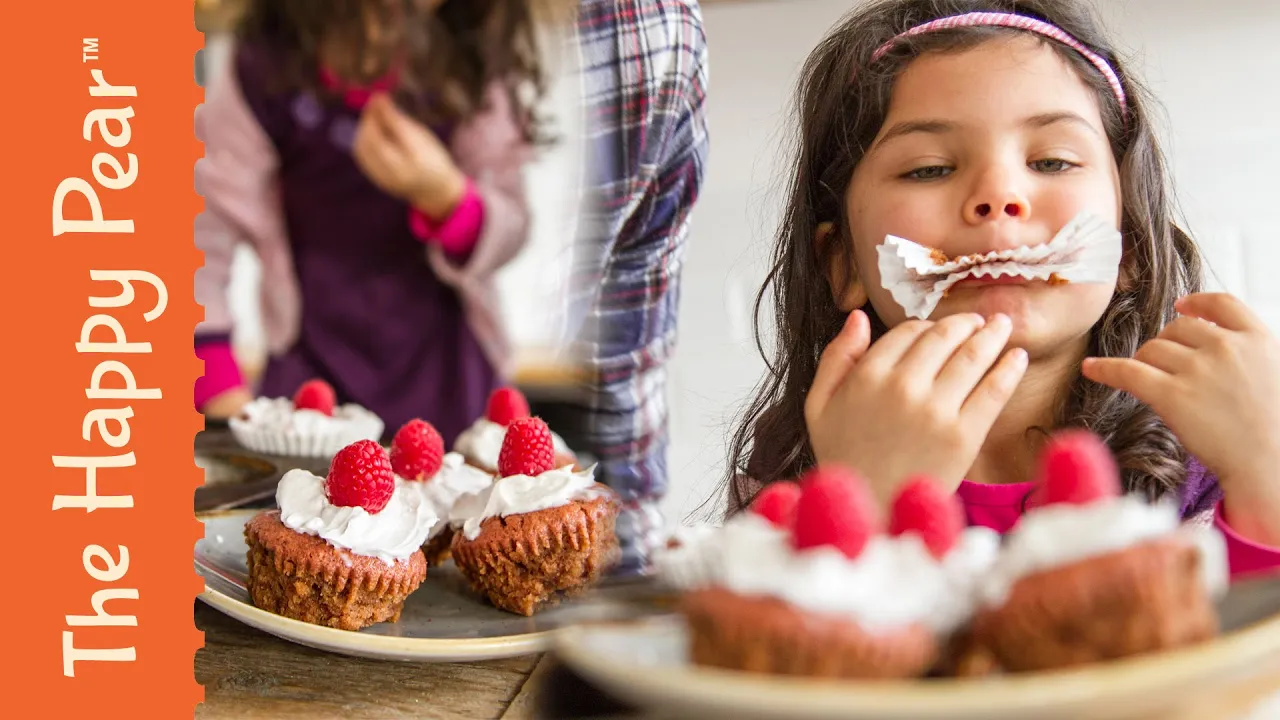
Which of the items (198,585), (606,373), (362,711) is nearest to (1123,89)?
(606,373)

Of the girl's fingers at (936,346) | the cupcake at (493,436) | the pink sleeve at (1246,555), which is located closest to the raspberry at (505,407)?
the cupcake at (493,436)

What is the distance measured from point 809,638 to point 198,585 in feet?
2.59

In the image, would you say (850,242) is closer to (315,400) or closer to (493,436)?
(493,436)

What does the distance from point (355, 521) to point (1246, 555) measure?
2.94ft

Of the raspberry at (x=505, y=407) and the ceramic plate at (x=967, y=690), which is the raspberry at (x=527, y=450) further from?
the ceramic plate at (x=967, y=690)

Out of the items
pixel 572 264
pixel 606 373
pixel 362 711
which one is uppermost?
pixel 572 264

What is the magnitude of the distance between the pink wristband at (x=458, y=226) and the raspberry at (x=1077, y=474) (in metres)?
1.77

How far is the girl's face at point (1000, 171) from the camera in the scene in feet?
3.42

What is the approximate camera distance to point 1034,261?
104 cm

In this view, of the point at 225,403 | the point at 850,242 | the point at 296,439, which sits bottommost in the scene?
the point at 225,403

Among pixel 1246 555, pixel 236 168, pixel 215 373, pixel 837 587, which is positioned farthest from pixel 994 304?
pixel 215 373

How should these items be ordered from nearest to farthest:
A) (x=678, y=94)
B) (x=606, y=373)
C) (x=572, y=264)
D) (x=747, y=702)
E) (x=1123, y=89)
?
(x=747, y=702) → (x=1123, y=89) → (x=678, y=94) → (x=606, y=373) → (x=572, y=264)

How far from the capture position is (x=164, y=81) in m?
1.28

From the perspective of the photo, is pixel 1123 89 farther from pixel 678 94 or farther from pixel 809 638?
pixel 809 638
